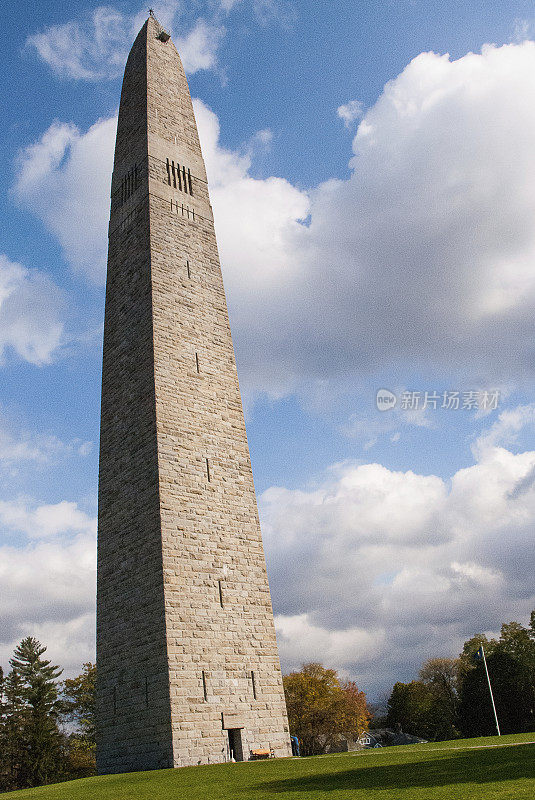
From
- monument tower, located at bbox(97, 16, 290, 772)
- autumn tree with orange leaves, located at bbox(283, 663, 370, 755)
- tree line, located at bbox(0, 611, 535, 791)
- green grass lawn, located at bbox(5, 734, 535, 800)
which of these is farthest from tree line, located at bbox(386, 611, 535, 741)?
green grass lawn, located at bbox(5, 734, 535, 800)

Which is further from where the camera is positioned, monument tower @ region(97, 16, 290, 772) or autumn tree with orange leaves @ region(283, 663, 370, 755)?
autumn tree with orange leaves @ region(283, 663, 370, 755)

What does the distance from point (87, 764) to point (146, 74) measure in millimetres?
37580

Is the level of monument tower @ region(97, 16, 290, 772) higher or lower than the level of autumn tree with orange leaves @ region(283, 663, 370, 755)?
higher

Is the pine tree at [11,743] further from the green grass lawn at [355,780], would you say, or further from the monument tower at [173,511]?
the green grass lawn at [355,780]

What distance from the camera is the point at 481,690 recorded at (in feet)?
142

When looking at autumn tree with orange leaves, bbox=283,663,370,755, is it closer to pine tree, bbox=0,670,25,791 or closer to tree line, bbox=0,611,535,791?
tree line, bbox=0,611,535,791

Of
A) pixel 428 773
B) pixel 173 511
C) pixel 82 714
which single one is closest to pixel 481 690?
pixel 82 714

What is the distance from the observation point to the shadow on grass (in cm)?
766

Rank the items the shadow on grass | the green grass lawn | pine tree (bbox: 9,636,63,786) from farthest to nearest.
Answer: pine tree (bbox: 9,636,63,786) → the shadow on grass → the green grass lawn

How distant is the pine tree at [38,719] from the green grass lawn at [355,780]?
2667 centimetres

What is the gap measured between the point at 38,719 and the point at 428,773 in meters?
34.9

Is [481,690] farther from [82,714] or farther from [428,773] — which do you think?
[428,773]

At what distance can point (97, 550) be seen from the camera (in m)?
19.7

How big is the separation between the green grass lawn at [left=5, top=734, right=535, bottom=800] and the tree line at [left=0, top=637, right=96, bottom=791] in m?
26.9
